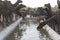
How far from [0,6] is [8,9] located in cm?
272

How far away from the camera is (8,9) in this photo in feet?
59.8

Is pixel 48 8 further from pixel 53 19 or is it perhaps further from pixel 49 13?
pixel 53 19

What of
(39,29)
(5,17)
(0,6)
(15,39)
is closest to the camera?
(15,39)

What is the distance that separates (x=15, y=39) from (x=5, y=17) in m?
11.2

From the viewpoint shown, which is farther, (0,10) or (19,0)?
(19,0)

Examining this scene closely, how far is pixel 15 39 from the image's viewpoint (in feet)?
28.6

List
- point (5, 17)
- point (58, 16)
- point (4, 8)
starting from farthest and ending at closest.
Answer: point (5, 17) < point (4, 8) < point (58, 16)

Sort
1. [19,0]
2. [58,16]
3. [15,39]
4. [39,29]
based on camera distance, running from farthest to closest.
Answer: [19,0] → [39,29] → [58,16] → [15,39]

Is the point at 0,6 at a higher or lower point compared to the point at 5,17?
higher

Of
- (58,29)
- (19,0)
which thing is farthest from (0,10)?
(19,0)

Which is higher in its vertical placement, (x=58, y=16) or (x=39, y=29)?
(x=58, y=16)

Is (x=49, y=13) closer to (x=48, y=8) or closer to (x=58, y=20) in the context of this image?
(x=48, y=8)

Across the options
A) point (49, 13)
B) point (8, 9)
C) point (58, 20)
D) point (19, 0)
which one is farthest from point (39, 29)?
point (19, 0)

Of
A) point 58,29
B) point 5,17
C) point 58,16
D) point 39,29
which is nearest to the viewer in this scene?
point 58,16
